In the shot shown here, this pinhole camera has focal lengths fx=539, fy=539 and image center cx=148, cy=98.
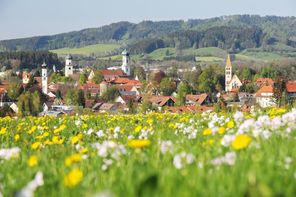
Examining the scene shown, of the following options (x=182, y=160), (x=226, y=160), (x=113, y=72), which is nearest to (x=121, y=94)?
(x=113, y=72)

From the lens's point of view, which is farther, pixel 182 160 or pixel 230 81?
pixel 230 81

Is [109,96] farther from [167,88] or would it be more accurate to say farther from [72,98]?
[167,88]

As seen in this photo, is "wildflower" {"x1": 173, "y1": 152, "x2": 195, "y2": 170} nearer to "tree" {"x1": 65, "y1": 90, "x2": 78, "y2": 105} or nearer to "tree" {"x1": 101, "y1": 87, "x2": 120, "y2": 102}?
"tree" {"x1": 65, "y1": 90, "x2": 78, "y2": 105}

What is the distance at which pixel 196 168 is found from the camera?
133 inches

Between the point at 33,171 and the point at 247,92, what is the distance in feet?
400

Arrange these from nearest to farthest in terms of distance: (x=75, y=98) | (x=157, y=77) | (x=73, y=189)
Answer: (x=73, y=189) < (x=75, y=98) < (x=157, y=77)

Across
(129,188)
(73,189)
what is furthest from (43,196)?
(129,188)

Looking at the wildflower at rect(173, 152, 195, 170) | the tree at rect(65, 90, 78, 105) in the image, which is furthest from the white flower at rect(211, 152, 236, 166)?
the tree at rect(65, 90, 78, 105)

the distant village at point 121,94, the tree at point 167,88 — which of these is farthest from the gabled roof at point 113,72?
the tree at point 167,88

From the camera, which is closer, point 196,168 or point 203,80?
point 196,168

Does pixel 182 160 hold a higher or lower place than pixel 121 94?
Result: higher

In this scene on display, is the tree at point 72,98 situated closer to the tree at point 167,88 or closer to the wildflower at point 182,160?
the tree at point 167,88

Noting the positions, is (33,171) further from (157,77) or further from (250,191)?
(157,77)

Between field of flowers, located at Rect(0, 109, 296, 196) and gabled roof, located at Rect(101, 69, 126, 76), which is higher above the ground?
field of flowers, located at Rect(0, 109, 296, 196)
